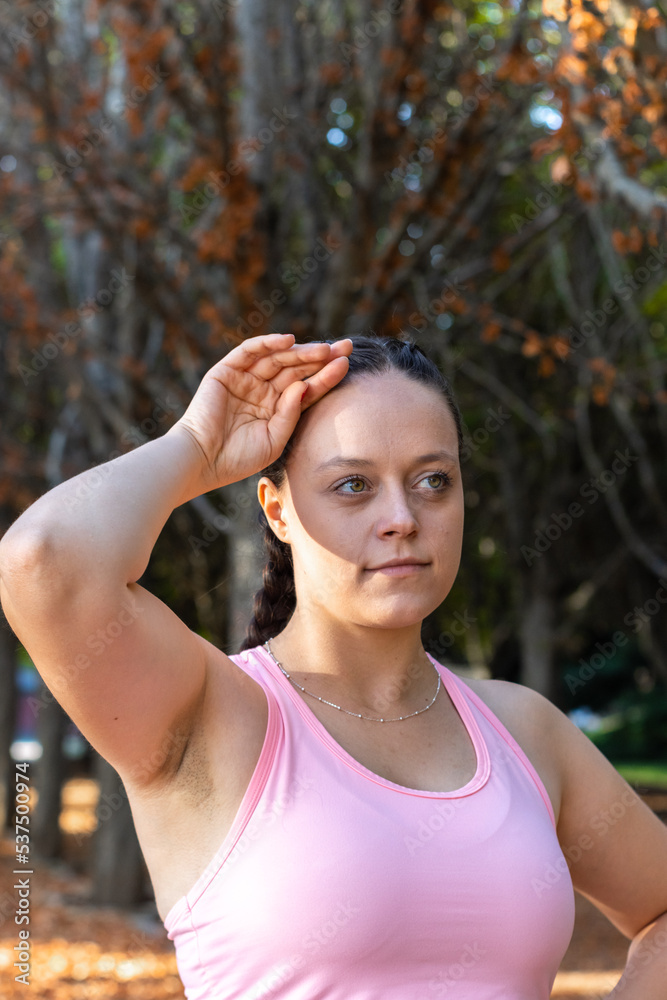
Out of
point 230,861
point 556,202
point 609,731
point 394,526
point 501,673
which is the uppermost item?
point 394,526

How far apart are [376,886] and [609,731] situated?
19248 millimetres

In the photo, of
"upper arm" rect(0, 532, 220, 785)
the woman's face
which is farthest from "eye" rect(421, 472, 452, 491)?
"upper arm" rect(0, 532, 220, 785)

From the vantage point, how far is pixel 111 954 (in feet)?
23.6

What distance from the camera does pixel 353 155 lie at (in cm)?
685

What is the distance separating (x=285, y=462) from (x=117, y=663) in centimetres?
62

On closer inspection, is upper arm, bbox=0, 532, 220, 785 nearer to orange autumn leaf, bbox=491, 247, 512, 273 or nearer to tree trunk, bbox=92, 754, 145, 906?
orange autumn leaf, bbox=491, 247, 512, 273

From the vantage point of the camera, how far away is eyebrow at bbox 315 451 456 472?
1.78m

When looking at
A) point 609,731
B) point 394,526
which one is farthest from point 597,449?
point 609,731

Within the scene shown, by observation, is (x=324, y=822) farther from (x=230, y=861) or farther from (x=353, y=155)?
(x=353, y=155)

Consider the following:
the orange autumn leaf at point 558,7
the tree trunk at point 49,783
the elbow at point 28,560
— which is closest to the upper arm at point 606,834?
the elbow at point 28,560

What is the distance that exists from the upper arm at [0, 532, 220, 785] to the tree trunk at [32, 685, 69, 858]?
9312 mm

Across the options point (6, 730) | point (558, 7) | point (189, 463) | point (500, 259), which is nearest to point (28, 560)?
point (189, 463)

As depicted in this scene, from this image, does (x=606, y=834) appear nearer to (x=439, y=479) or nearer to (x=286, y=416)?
(x=439, y=479)

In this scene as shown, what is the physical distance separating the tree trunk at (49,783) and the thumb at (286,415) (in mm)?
9143
